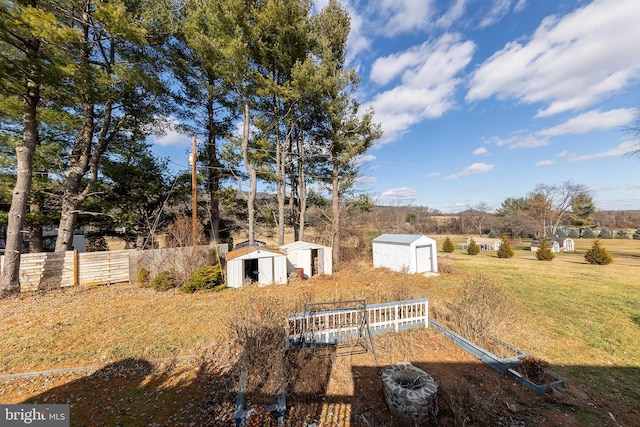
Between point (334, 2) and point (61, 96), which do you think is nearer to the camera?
point (61, 96)

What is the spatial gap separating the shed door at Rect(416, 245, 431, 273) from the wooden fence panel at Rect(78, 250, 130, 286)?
13837 mm

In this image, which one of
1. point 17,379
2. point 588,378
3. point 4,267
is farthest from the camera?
point 4,267

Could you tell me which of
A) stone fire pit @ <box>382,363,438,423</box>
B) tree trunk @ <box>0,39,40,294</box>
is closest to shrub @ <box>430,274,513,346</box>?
stone fire pit @ <box>382,363,438,423</box>

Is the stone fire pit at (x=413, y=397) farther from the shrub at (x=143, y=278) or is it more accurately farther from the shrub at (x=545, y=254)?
the shrub at (x=545, y=254)

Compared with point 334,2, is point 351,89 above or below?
below

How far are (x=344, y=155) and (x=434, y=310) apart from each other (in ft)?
30.1

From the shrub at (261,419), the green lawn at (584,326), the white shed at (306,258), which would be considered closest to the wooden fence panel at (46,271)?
the white shed at (306,258)

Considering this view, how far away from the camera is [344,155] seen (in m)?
13.2

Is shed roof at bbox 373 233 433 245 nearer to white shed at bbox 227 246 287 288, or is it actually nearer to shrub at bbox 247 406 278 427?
white shed at bbox 227 246 287 288

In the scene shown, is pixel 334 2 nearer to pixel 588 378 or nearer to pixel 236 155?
pixel 236 155

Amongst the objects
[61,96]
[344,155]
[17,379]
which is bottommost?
[17,379]

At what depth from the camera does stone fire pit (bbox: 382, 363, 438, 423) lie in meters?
2.86

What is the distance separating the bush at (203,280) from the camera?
8367 millimetres

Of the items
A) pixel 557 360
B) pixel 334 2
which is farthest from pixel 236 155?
Result: pixel 557 360
